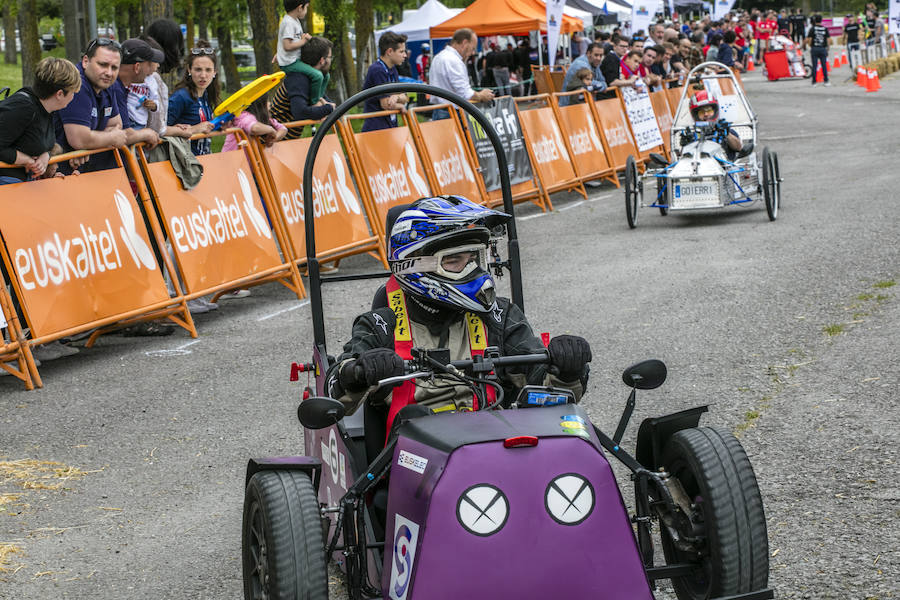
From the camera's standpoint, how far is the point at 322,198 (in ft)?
34.9

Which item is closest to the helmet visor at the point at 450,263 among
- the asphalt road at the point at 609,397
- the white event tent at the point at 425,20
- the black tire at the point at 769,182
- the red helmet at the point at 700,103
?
the asphalt road at the point at 609,397

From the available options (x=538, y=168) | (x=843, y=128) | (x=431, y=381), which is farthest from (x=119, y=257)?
(x=843, y=128)

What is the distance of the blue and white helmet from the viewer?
3912mm

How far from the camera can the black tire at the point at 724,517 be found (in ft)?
11.1

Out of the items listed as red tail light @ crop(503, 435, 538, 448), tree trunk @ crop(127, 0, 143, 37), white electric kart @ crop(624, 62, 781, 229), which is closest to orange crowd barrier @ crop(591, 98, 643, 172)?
white electric kart @ crop(624, 62, 781, 229)

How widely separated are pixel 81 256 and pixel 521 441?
5.56 m

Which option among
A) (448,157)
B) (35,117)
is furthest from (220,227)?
(448,157)

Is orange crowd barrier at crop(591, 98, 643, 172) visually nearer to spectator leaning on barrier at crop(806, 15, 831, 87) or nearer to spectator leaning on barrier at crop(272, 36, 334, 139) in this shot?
spectator leaning on barrier at crop(272, 36, 334, 139)

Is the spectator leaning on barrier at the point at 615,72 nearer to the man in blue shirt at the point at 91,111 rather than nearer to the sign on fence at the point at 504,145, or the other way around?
the sign on fence at the point at 504,145

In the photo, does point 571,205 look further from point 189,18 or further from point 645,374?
point 189,18

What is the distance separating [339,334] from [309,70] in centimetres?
387

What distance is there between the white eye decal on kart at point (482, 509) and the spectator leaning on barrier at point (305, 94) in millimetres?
8682

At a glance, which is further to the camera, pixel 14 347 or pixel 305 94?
pixel 305 94

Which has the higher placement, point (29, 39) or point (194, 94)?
point (29, 39)
